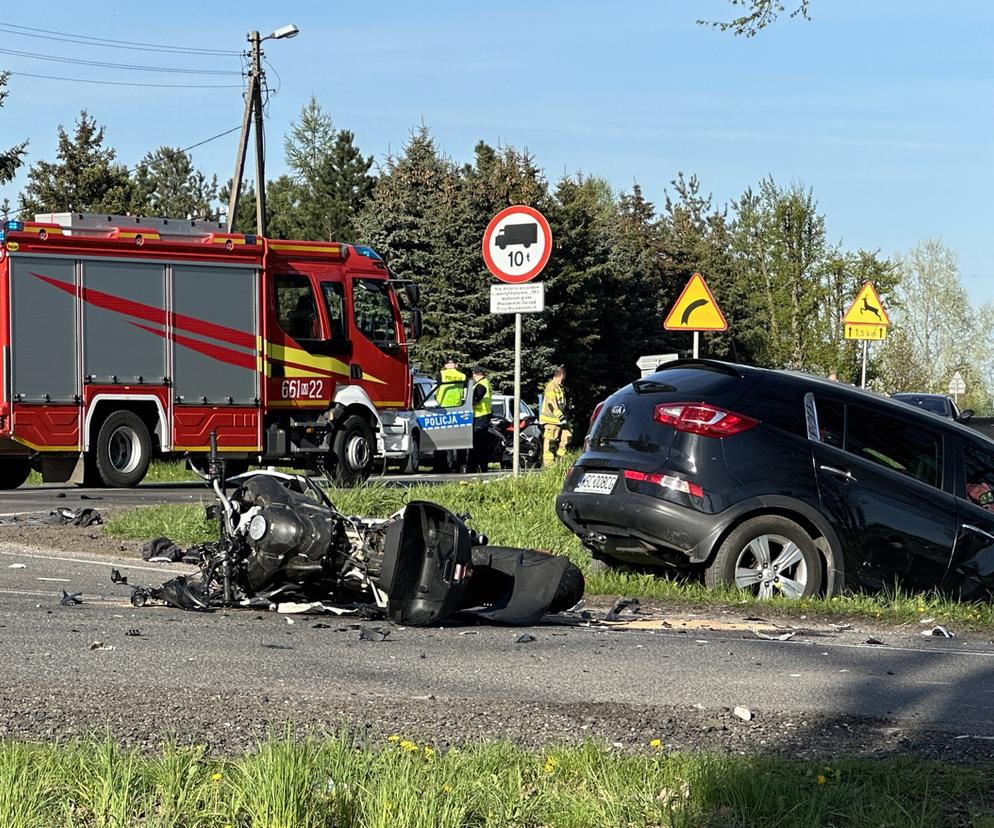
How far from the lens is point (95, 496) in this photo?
1777cm

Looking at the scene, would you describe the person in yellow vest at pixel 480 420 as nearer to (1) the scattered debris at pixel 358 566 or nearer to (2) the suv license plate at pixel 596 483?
(2) the suv license plate at pixel 596 483

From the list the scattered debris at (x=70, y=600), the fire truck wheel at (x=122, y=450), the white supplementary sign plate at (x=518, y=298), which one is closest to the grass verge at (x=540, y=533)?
the white supplementary sign plate at (x=518, y=298)

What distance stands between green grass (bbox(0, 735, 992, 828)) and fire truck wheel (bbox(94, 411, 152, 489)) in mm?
15226

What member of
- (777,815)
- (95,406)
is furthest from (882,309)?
(777,815)

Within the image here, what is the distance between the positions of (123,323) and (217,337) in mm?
1307

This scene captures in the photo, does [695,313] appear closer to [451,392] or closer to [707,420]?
[707,420]

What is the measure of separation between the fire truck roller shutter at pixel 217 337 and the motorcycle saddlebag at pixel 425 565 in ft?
41.8

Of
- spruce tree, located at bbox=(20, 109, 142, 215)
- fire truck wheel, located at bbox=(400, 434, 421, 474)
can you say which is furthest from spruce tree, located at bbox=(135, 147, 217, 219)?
fire truck wheel, located at bbox=(400, 434, 421, 474)

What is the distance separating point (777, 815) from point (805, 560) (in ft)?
18.1

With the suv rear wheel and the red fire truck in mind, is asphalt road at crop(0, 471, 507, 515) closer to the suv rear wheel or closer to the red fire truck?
the red fire truck

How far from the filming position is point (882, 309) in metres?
23.6

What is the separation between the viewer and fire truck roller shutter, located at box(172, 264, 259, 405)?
2034cm

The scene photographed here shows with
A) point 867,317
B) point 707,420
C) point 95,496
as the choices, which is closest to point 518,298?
point 707,420

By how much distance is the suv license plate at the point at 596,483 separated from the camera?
9.95 meters
